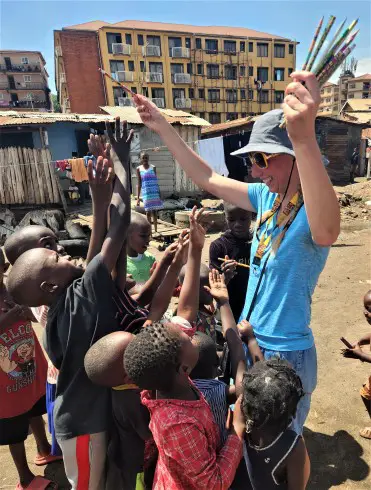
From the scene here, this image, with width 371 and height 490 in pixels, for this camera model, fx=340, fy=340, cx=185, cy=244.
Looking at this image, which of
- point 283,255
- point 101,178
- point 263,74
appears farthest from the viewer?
point 263,74

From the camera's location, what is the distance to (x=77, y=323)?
1419 millimetres

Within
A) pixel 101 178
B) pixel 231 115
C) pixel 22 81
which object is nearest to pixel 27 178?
pixel 101 178

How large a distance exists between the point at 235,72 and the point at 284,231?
41153 mm

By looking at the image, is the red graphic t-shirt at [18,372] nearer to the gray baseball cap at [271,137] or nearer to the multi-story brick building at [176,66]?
the gray baseball cap at [271,137]

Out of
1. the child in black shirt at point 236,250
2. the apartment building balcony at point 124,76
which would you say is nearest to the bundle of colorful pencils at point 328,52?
the child in black shirt at point 236,250

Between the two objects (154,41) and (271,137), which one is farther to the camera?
(154,41)

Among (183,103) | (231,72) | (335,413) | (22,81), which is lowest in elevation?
(335,413)

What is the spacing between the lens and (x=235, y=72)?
3756cm

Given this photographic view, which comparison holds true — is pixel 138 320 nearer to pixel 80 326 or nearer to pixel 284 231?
pixel 80 326

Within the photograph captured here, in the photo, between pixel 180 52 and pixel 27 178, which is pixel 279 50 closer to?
pixel 180 52

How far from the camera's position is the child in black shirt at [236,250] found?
2535 millimetres

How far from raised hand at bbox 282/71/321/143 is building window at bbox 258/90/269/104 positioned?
137 ft

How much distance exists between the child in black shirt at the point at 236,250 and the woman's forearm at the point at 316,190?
133 cm

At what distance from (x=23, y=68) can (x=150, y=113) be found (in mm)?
54499
